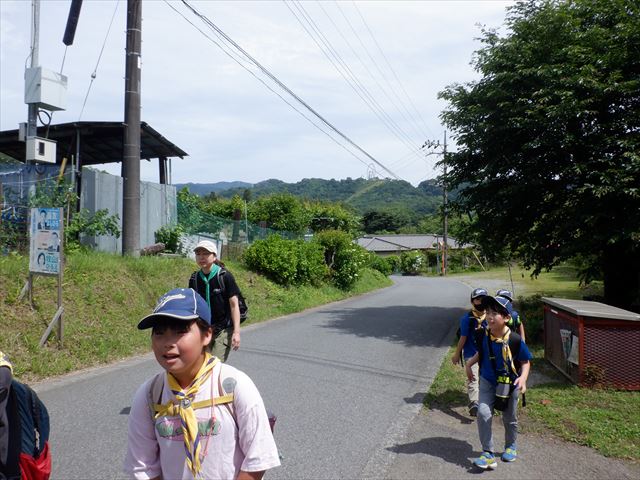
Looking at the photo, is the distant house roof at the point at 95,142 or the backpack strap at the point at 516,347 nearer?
the backpack strap at the point at 516,347

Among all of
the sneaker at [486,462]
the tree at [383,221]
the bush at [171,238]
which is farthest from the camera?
the tree at [383,221]

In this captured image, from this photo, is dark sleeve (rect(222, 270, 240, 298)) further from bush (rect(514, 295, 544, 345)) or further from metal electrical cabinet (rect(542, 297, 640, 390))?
bush (rect(514, 295, 544, 345))

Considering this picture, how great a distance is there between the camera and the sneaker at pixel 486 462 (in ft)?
14.5

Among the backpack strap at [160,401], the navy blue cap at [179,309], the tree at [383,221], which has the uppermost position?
the tree at [383,221]

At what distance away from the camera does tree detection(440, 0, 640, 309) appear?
9930 millimetres

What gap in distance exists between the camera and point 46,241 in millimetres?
7832

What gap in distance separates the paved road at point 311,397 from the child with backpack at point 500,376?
0.86 metres

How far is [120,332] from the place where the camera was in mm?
9094

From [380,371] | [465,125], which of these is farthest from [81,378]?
[465,125]

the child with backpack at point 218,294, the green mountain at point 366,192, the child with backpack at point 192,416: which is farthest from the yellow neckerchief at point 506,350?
the green mountain at point 366,192

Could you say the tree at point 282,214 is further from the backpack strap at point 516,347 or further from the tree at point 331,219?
the backpack strap at point 516,347

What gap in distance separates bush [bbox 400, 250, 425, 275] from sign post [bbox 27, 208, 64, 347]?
5220 cm

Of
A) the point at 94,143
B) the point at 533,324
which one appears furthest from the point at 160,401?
the point at 94,143

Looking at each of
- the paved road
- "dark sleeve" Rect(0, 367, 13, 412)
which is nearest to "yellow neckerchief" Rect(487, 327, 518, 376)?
the paved road
